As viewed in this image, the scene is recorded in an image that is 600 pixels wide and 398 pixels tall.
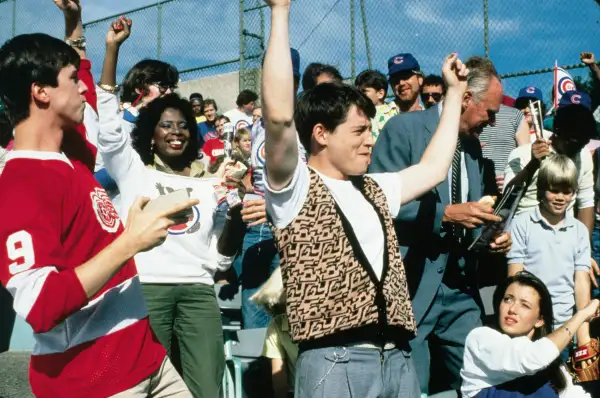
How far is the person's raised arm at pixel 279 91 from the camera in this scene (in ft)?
7.11

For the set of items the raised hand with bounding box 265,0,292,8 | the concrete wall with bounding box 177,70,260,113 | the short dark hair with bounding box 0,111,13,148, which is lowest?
the raised hand with bounding box 265,0,292,8

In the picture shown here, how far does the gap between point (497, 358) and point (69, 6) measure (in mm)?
2806

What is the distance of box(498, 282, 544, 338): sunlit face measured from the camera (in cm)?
414

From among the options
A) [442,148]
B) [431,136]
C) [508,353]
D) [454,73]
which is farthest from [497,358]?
[454,73]

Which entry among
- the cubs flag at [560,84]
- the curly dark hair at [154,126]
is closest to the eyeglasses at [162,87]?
the curly dark hair at [154,126]

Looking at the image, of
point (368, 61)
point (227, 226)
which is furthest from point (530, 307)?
point (368, 61)

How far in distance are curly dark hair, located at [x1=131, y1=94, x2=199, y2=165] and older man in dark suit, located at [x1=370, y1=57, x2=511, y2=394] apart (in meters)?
1.24

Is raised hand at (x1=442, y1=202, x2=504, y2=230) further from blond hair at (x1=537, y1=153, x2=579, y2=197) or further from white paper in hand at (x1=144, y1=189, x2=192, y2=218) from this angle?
blond hair at (x1=537, y1=153, x2=579, y2=197)

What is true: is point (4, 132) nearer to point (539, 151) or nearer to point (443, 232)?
point (443, 232)

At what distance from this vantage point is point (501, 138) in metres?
6.58

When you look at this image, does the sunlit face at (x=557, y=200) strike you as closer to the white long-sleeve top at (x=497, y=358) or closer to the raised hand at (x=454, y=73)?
the white long-sleeve top at (x=497, y=358)

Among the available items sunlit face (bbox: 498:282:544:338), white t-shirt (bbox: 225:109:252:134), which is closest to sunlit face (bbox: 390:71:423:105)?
sunlit face (bbox: 498:282:544:338)

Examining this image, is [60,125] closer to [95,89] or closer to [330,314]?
[95,89]

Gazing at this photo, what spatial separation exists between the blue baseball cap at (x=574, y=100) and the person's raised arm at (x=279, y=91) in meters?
4.28
